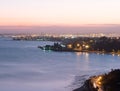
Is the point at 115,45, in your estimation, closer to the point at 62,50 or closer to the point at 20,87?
the point at 62,50

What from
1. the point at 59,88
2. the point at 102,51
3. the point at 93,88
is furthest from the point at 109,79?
the point at 102,51

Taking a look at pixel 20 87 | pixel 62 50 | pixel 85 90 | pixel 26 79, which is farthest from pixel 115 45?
pixel 85 90

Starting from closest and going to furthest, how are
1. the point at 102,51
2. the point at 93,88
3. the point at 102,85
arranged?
the point at 93,88
the point at 102,85
the point at 102,51

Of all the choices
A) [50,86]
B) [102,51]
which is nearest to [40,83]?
[50,86]

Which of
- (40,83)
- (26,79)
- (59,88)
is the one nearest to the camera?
(59,88)

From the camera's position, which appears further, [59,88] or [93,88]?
[59,88]

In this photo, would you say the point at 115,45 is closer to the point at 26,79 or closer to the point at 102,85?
the point at 26,79

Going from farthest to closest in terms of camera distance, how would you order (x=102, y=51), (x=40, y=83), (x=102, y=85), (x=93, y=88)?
(x=102, y=51), (x=40, y=83), (x=102, y=85), (x=93, y=88)

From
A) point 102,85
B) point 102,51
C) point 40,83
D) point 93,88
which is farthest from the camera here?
point 102,51

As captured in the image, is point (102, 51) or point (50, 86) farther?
point (102, 51)
